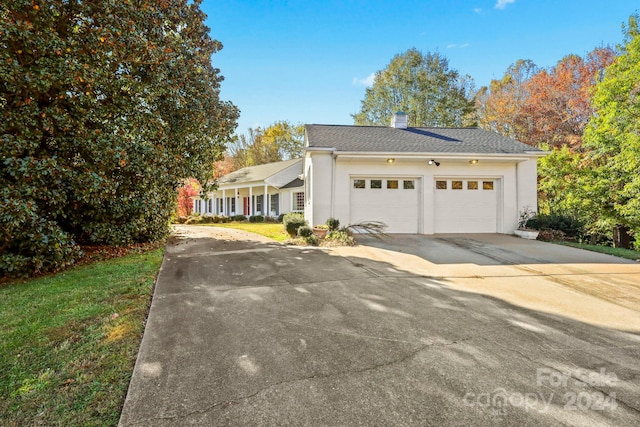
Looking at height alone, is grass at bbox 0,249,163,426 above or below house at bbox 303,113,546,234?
below

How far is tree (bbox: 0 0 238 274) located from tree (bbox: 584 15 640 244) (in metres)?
→ 14.1

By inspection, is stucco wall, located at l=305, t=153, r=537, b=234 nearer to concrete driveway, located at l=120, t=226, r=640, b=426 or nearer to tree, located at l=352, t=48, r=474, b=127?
concrete driveway, located at l=120, t=226, r=640, b=426

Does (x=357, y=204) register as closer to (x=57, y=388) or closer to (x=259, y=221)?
(x=57, y=388)

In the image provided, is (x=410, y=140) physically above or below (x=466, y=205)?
above

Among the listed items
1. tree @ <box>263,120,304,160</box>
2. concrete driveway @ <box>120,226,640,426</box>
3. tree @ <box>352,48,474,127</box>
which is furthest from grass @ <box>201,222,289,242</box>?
tree @ <box>263,120,304,160</box>

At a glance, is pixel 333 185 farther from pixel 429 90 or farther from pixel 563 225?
pixel 429 90

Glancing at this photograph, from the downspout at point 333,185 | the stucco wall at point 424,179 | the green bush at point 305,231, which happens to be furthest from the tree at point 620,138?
the green bush at point 305,231

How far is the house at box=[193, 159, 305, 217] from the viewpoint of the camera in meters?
21.0

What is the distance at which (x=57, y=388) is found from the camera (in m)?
2.27

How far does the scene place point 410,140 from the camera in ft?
42.7

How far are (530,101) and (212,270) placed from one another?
2582cm

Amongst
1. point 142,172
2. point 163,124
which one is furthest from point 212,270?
point 163,124

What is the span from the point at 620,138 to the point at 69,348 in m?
15.6

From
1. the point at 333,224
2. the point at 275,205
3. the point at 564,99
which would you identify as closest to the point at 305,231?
the point at 333,224
